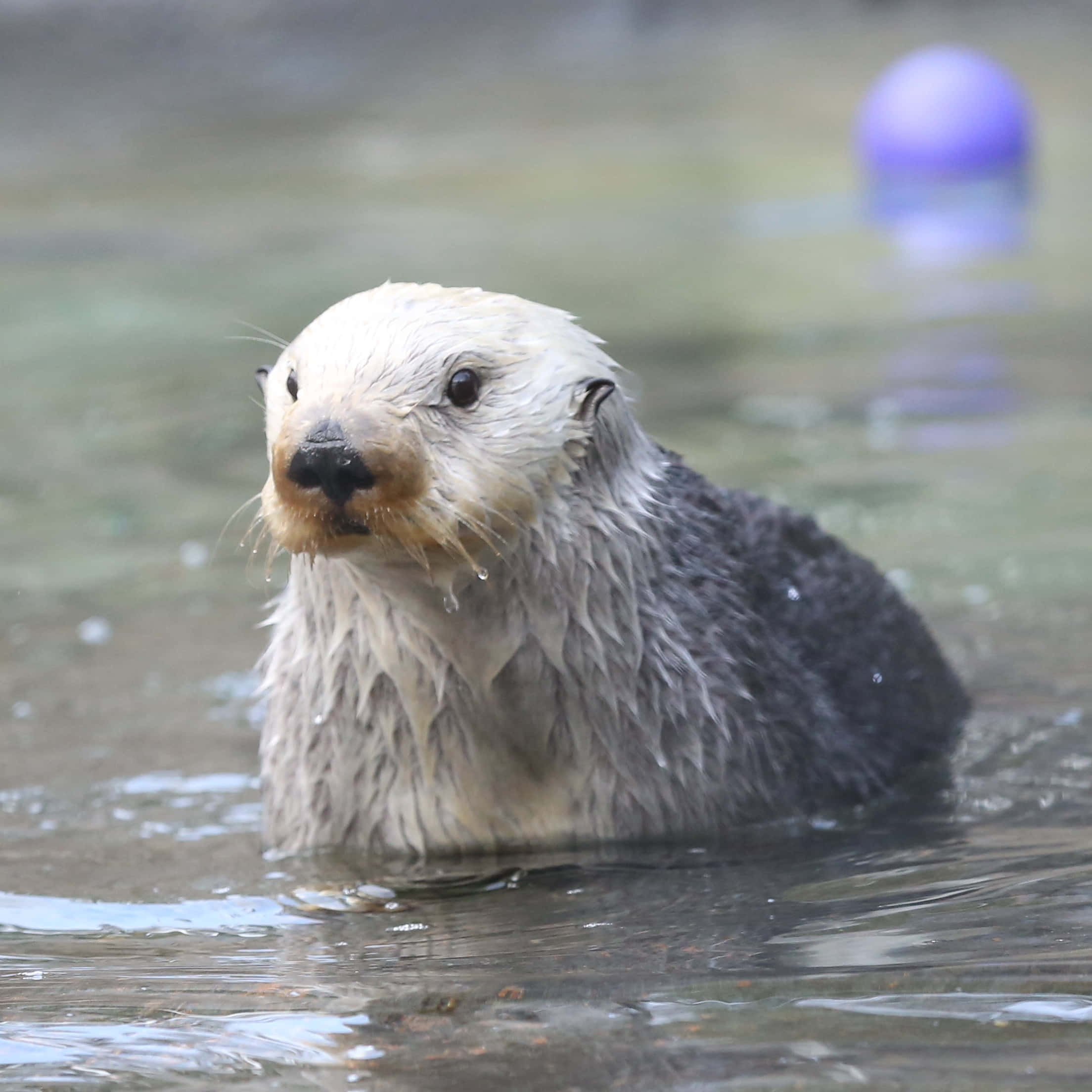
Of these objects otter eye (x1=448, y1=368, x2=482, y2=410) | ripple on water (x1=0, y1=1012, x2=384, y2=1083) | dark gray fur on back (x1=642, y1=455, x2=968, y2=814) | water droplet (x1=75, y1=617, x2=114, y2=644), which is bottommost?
ripple on water (x1=0, y1=1012, x2=384, y2=1083)

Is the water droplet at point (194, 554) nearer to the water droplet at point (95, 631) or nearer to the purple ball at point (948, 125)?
the water droplet at point (95, 631)

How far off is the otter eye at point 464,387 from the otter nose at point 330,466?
12.4 inches

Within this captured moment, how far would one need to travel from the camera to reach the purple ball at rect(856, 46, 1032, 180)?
45.4ft

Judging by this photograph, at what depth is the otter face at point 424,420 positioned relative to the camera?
2.91 m

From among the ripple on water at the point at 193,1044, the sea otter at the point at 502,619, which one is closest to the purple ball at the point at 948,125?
the sea otter at the point at 502,619

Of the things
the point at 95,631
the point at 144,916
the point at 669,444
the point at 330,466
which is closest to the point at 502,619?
the point at 330,466

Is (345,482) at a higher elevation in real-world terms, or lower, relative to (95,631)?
higher

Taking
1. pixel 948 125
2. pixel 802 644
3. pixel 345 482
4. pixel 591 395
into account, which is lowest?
pixel 802 644

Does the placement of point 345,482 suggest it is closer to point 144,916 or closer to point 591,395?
point 591,395

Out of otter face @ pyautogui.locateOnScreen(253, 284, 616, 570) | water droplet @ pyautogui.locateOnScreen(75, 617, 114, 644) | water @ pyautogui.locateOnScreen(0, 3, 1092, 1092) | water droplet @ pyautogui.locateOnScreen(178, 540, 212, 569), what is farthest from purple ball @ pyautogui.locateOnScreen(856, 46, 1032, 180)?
otter face @ pyautogui.locateOnScreen(253, 284, 616, 570)

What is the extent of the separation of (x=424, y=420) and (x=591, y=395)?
1.16 ft

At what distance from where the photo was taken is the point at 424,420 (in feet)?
10.1

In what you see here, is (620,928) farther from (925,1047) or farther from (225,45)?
(225,45)

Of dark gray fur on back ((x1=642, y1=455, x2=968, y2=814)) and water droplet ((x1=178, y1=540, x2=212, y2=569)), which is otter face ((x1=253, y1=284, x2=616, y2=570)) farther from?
water droplet ((x1=178, y1=540, x2=212, y2=569))
